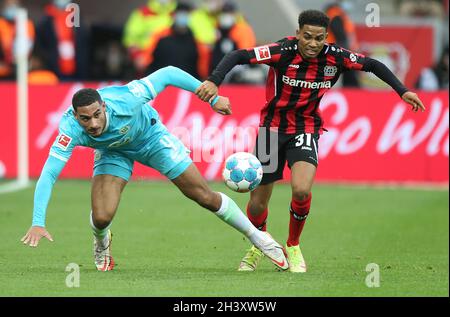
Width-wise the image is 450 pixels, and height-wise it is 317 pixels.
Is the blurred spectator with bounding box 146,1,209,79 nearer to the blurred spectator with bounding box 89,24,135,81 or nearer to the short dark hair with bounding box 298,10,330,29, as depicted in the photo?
the blurred spectator with bounding box 89,24,135,81

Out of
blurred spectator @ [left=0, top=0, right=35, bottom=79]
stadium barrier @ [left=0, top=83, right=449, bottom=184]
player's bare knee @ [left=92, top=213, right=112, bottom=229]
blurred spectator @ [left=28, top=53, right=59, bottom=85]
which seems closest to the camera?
player's bare knee @ [left=92, top=213, right=112, bottom=229]

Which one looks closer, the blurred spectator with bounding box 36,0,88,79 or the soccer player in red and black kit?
the soccer player in red and black kit

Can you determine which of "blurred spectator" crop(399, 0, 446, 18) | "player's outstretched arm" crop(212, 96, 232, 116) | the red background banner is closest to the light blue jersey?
"player's outstretched arm" crop(212, 96, 232, 116)

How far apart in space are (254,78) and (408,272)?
11205 mm

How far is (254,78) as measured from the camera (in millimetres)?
20828

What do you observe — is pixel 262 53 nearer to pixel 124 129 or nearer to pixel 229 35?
pixel 124 129

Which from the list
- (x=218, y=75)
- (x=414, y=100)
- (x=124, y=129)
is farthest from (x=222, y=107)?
(x=414, y=100)

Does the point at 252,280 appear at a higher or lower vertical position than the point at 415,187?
lower

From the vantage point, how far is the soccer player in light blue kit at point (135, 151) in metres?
9.38

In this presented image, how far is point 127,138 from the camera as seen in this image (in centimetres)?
959

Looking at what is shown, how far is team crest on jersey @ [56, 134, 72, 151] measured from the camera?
357 inches
